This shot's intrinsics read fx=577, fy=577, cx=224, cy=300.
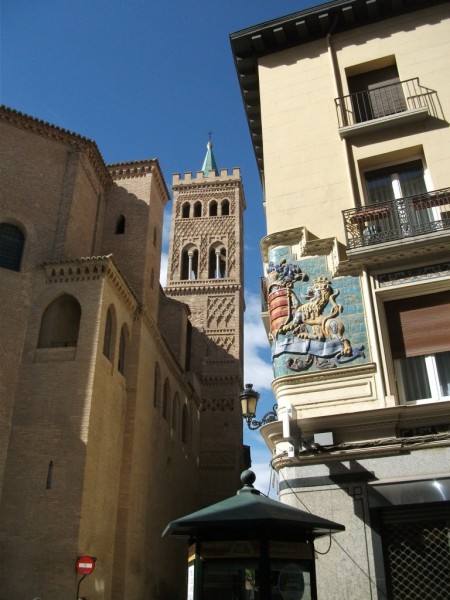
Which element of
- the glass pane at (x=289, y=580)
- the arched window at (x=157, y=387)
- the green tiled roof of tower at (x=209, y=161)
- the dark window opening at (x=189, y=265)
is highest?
the green tiled roof of tower at (x=209, y=161)

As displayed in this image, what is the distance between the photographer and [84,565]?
12.6 m

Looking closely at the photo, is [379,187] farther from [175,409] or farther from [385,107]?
[175,409]

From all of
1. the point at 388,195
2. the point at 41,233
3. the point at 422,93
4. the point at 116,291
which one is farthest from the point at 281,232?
the point at 41,233

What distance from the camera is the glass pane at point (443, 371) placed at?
823 centimetres

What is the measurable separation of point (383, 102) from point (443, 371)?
18.2 ft

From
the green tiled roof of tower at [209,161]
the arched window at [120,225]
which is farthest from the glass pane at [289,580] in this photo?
the green tiled roof of tower at [209,161]

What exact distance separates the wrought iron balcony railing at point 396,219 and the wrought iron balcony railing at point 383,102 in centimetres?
196

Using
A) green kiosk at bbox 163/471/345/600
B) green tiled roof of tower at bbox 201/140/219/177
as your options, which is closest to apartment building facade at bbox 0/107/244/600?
green kiosk at bbox 163/471/345/600

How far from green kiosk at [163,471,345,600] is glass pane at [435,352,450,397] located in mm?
3609

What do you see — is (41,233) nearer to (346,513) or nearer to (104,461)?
(104,461)

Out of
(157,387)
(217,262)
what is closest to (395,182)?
(157,387)

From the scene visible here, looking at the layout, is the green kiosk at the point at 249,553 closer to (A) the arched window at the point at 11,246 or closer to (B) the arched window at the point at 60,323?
(B) the arched window at the point at 60,323

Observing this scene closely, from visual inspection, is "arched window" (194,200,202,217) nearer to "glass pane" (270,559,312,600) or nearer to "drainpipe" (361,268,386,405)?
"drainpipe" (361,268,386,405)

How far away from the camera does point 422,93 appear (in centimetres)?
1060
